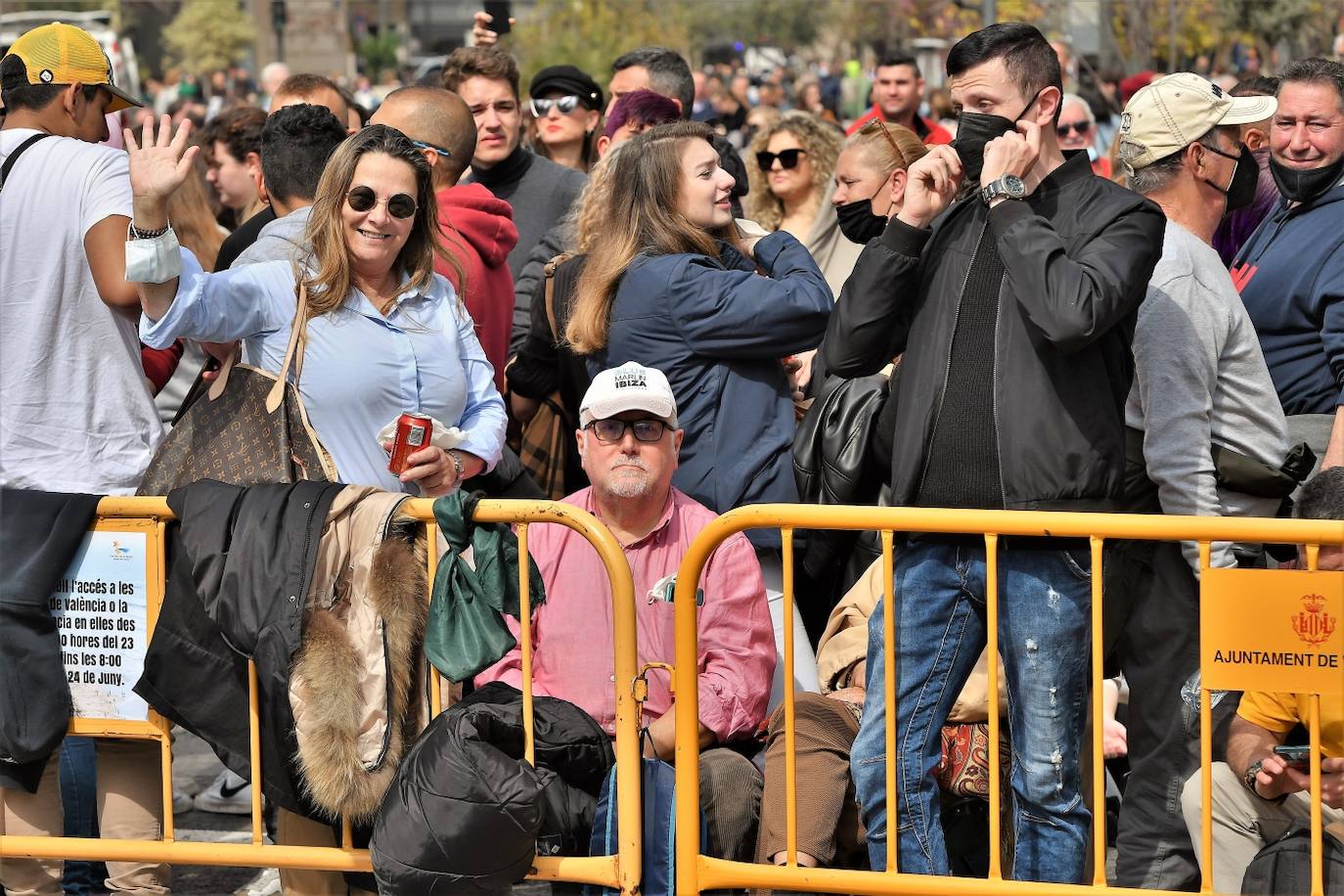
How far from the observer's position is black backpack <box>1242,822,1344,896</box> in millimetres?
3756

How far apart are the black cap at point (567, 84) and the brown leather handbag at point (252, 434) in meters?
3.59

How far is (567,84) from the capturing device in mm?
7586

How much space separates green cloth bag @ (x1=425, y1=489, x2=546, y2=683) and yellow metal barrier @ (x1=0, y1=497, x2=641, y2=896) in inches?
1.6

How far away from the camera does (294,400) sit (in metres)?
4.21

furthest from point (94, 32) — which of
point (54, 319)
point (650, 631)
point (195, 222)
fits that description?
point (650, 631)

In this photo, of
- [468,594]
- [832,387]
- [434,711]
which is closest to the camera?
[468,594]

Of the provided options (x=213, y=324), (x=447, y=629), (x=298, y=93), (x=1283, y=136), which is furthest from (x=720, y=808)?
(x=298, y=93)

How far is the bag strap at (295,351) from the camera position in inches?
165

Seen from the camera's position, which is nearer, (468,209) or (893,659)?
(893,659)

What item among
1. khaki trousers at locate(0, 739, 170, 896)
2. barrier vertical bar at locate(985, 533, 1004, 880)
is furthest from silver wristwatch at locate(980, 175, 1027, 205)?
khaki trousers at locate(0, 739, 170, 896)

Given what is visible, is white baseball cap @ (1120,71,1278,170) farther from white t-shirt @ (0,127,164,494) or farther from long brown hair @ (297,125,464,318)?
white t-shirt @ (0,127,164,494)

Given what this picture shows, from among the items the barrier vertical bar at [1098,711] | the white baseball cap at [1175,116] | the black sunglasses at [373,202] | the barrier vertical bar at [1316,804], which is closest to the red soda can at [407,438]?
the black sunglasses at [373,202]

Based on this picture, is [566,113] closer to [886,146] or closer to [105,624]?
[886,146]

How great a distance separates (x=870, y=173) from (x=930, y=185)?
1.98 metres
